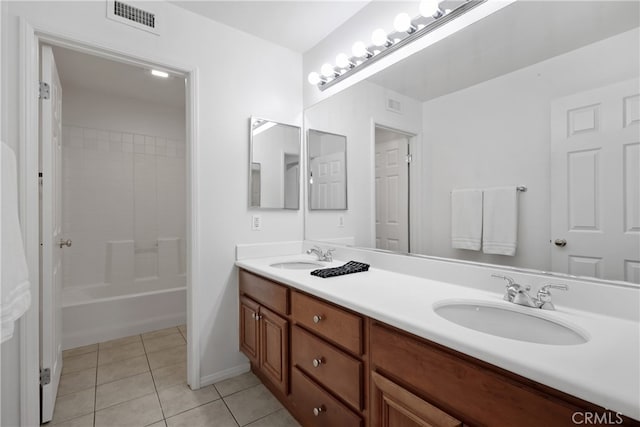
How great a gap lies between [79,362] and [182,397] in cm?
105

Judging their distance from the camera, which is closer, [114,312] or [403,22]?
[403,22]

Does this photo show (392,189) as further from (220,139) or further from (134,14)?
(134,14)

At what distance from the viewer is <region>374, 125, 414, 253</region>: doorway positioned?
1.62 m

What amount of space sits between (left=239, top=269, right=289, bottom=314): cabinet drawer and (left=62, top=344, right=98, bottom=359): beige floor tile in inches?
59.3

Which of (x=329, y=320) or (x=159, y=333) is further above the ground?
(x=329, y=320)

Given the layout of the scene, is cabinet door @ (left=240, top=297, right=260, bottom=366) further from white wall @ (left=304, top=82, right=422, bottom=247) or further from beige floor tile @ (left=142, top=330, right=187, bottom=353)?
beige floor tile @ (left=142, top=330, right=187, bottom=353)

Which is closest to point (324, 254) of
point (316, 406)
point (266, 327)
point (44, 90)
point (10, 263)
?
point (266, 327)

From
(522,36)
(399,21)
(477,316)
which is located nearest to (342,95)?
(399,21)

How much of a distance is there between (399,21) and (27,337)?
2.41 m

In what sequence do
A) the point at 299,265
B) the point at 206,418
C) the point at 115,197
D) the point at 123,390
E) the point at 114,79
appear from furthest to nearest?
1. the point at 115,197
2. the point at 114,79
3. the point at 299,265
4. the point at 123,390
5. the point at 206,418

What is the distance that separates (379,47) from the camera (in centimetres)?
174

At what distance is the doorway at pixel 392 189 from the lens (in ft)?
5.33

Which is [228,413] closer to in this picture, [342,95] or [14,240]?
[14,240]

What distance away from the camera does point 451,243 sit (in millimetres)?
1422
